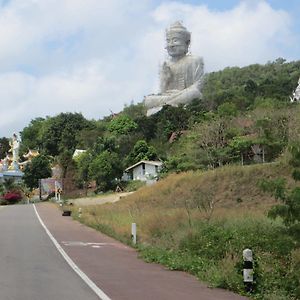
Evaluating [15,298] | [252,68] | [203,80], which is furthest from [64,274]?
[252,68]

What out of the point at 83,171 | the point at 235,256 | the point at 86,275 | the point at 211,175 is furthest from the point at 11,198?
the point at 235,256

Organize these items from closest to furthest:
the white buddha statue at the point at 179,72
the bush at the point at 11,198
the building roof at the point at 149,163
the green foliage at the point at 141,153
Answer: the building roof at the point at 149,163 → the green foliage at the point at 141,153 → the bush at the point at 11,198 → the white buddha statue at the point at 179,72

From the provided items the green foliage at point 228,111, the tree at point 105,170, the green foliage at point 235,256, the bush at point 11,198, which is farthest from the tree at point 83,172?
the green foliage at point 235,256

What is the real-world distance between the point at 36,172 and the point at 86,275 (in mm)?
75136

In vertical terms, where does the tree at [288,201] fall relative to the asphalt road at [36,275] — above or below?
above

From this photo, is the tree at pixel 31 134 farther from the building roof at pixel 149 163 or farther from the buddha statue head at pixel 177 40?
the building roof at pixel 149 163

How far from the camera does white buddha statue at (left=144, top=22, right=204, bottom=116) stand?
96.1m

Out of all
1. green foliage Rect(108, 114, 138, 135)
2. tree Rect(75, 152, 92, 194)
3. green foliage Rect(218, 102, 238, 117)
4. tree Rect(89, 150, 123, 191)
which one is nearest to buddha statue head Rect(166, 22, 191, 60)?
green foliage Rect(108, 114, 138, 135)

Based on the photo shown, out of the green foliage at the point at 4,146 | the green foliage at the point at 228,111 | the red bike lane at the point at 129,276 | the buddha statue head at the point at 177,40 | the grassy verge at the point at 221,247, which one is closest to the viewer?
the red bike lane at the point at 129,276

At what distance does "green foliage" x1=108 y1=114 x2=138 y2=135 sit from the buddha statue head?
14604 mm

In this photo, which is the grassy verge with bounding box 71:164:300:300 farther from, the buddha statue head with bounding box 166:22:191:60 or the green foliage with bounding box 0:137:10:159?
the green foliage with bounding box 0:137:10:159

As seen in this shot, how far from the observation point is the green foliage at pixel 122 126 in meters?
90.3

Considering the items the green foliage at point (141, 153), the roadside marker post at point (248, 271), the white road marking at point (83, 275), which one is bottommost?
the white road marking at point (83, 275)

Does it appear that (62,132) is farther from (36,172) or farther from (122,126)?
(36,172)
